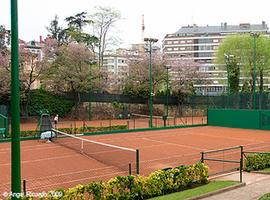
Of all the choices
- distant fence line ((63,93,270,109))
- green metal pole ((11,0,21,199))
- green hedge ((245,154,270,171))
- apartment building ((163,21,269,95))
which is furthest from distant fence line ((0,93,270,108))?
apartment building ((163,21,269,95))

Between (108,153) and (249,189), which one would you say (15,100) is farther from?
(108,153)

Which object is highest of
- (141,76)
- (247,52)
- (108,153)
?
(247,52)

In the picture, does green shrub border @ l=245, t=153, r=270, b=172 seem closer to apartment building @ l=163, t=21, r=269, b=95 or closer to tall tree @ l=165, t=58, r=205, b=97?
tall tree @ l=165, t=58, r=205, b=97

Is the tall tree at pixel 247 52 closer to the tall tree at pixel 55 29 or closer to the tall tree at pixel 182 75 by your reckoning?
the tall tree at pixel 182 75

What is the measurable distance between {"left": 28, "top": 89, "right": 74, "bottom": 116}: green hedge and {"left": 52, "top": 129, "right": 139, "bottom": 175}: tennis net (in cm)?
1945

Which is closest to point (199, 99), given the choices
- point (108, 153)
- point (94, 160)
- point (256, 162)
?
point (108, 153)

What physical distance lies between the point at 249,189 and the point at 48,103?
131 feet

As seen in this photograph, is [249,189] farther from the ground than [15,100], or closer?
closer

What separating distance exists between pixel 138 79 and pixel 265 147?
31724mm

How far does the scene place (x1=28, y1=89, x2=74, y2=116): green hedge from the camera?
47975 millimetres

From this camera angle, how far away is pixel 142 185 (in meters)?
12.3

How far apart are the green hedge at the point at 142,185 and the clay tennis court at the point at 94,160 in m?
3.50

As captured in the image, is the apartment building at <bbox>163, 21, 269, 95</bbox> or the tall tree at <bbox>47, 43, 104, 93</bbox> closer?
the tall tree at <bbox>47, 43, 104, 93</bbox>

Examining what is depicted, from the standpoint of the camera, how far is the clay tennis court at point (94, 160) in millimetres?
15969
